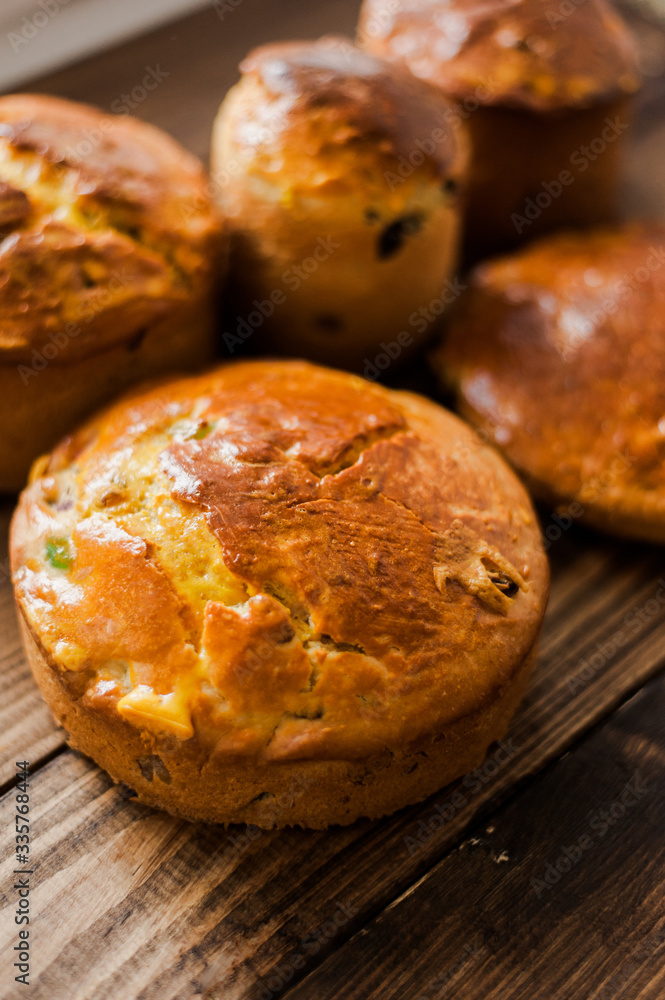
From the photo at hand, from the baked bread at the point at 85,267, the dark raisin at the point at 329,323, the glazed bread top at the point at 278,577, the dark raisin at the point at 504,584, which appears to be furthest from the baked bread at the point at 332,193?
the dark raisin at the point at 504,584

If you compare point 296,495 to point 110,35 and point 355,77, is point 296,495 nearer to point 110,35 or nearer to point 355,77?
point 355,77

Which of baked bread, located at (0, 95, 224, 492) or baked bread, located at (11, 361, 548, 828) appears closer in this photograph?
baked bread, located at (11, 361, 548, 828)

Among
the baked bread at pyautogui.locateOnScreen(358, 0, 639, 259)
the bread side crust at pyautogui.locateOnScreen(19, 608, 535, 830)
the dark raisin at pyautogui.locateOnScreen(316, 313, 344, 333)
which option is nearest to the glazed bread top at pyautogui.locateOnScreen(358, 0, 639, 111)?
the baked bread at pyautogui.locateOnScreen(358, 0, 639, 259)

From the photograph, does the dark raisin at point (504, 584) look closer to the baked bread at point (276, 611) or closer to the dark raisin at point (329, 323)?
the baked bread at point (276, 611)

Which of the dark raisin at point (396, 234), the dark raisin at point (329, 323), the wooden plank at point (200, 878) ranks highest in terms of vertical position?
the dark raisin at point (396, 234)

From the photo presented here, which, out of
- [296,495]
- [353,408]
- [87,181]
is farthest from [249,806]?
[87,181]

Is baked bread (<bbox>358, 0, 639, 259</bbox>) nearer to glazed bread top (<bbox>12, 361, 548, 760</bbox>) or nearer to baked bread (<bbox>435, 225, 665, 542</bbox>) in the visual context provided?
baked bread (<bbox>435, 225, 665, 542</bbox>)
